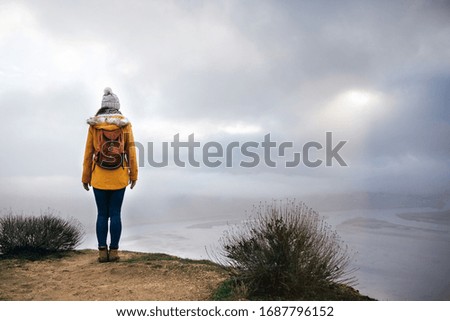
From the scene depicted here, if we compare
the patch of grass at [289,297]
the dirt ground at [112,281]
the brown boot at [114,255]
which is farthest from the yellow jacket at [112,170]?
the patch of grass at [289,297]

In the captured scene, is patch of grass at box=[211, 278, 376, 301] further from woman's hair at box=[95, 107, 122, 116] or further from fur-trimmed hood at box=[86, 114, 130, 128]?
woman's hair at box=[95, 107, 122, 116]

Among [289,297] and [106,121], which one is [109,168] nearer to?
[106,121]

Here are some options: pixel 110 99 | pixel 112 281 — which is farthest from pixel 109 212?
pixel 110 99

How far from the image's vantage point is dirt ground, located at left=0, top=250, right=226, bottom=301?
5262mm

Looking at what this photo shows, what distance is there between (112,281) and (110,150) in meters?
2.09

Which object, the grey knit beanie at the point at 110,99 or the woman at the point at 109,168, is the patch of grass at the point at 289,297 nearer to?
the woman at the point at 109,168

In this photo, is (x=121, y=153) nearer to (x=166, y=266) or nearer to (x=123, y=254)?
(x=166, y=266)

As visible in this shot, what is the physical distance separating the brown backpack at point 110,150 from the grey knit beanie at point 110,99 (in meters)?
0.52

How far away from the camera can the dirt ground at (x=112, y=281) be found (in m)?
5.26

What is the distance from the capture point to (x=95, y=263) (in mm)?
7172

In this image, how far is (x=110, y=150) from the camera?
22.5ft

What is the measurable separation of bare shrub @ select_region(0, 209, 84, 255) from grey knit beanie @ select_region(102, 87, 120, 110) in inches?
133
